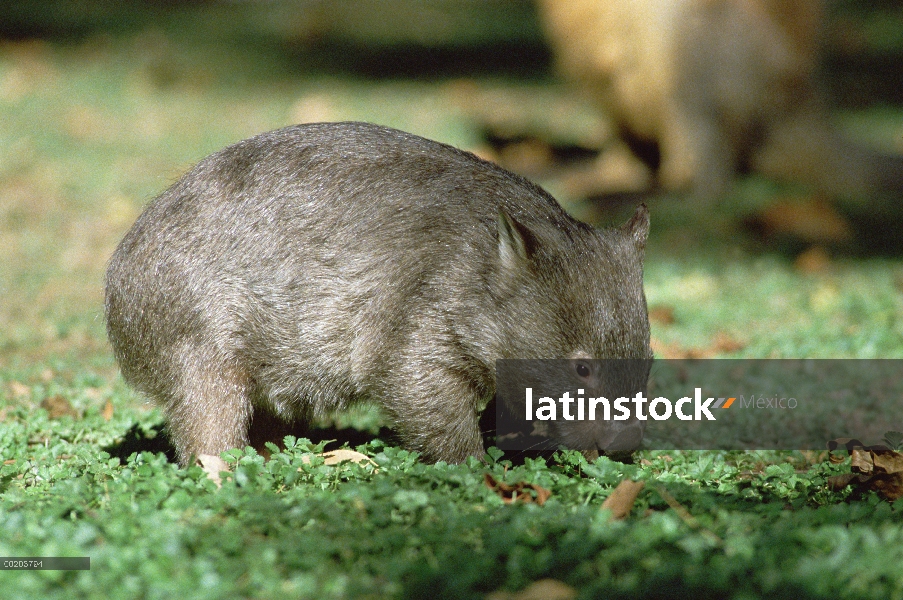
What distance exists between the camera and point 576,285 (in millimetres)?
4020

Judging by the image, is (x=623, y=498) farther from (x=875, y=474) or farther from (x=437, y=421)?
(x=875, y=474)

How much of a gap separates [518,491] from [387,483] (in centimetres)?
49

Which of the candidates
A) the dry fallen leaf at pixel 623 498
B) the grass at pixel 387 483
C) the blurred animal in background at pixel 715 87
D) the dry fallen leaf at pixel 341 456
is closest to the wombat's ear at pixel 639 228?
the grass at pixel 387 483

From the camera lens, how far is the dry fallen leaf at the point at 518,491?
11.8 ft

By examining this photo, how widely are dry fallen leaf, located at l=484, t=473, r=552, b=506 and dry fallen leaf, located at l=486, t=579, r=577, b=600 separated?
2.32 feet

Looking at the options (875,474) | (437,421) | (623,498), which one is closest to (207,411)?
(437,421)

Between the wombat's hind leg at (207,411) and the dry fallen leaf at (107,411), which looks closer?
the wombat's hind leg at (207,411)

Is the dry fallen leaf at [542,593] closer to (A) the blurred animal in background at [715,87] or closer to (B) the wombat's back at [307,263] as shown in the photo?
(B) the wombat's back at [307,263]

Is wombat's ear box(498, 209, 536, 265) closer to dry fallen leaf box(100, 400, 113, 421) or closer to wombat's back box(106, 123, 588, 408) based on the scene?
wombat's back box(106, 123, 588, 408)

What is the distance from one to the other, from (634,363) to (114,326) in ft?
7.31

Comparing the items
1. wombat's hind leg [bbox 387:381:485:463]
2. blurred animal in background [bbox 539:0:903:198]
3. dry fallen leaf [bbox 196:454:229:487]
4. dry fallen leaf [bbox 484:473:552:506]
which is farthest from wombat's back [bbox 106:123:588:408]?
blurred animal in background [bbox 539:0:903:198]

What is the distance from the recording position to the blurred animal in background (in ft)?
29.5

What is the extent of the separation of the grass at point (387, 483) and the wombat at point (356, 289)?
31cm

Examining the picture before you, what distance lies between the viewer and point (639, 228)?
440cm
